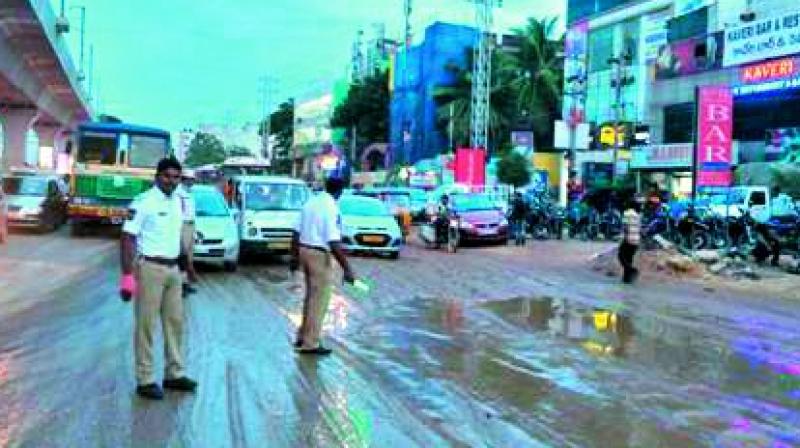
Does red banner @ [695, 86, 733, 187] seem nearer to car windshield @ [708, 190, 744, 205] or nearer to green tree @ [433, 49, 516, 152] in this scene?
car windshield @ [708, 190, 744, 205]

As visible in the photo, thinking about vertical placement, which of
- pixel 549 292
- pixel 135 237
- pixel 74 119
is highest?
pixel 74 119

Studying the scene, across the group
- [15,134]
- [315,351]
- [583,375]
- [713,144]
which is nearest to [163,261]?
[315,351]

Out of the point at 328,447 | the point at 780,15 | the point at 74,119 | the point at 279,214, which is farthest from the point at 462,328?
the point at 74,119

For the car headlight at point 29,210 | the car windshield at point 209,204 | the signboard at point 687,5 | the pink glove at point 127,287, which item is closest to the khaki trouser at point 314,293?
the pink glove at point 127,287

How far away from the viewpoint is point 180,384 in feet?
27.8

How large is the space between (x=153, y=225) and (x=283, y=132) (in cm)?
14862

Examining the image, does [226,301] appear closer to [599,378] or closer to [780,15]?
[599,378]

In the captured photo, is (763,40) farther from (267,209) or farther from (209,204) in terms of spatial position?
(209,204)

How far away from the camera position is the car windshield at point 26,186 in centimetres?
3173

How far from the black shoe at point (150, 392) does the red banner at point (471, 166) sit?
43.6m

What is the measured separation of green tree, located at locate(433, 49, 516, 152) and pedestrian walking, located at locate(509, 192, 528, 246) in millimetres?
45356

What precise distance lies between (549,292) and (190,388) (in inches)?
410

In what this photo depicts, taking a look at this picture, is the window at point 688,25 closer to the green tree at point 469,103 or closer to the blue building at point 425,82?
the green tree at point 469,103

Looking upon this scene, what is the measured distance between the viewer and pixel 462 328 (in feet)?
42.4
